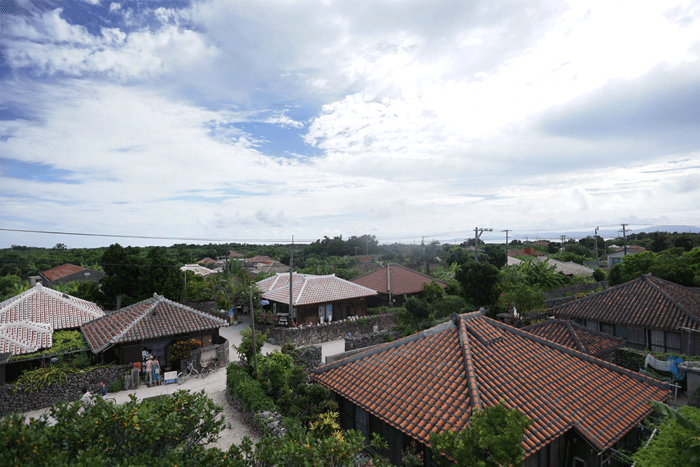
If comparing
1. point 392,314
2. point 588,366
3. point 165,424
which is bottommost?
point 392,314

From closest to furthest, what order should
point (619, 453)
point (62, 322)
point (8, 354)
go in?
point (619, 453)
point (8, 354)
point (62, 322)

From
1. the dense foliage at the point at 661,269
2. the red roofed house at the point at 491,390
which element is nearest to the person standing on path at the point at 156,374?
the red roofed house at the point at 491,390

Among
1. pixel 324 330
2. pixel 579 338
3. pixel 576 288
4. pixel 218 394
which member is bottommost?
pixel 218 394

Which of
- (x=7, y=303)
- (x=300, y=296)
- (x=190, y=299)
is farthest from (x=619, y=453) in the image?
(x=190, y=299)

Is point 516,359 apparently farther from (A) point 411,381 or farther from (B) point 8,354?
(B) point 8,354

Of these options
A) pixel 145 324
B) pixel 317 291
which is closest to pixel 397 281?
pixel 317 291

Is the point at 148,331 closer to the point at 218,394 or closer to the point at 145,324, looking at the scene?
the point at 145,324
